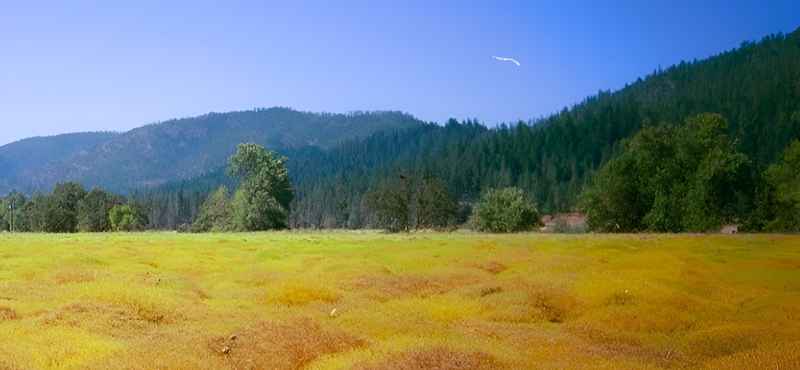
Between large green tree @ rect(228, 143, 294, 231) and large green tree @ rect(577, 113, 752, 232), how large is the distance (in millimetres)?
48701

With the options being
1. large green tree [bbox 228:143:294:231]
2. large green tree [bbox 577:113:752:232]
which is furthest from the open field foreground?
large green tree [bbox 228:143:294:231]

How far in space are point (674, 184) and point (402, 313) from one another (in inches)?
2119

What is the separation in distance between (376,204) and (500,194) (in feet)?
67.0

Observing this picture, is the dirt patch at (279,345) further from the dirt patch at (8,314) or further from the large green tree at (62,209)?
the large green tree at (62,209)

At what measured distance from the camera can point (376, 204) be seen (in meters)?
84.4

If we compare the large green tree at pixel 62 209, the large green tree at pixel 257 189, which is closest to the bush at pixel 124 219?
the large green tree at pixel 62 209

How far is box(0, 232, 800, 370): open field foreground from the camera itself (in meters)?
13.1

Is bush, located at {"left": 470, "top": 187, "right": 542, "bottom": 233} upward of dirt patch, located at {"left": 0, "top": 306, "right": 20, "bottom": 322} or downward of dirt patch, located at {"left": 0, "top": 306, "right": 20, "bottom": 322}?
downward

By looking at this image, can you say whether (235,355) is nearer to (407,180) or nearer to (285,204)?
(407,180)

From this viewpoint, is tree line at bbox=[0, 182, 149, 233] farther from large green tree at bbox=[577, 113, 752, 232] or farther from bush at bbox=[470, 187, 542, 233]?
large green tree at bbox=[577, 113, 752, 232]

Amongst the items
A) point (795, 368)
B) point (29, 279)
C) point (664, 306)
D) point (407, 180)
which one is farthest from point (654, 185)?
point (29, 279)

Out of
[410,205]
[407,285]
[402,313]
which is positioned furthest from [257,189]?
[402,313]

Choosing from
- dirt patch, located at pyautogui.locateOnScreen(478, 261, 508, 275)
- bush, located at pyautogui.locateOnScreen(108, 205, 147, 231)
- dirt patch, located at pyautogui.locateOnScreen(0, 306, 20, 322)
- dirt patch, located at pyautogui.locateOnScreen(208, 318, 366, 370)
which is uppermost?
dirt patch, located at pyautogui.locateOnScreen(0, 306, 20, 322)

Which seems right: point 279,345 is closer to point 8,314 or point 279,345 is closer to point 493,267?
point 8,314
